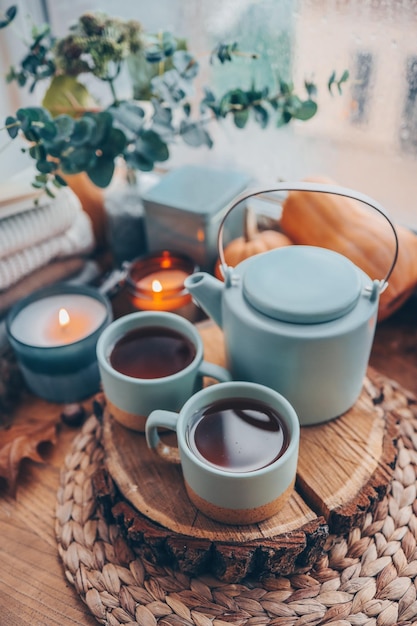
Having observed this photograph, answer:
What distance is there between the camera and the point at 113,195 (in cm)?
92

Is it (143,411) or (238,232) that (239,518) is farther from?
(238,232)

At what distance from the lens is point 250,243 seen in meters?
0.80

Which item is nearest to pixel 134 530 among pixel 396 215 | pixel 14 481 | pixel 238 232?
pixel 14 481

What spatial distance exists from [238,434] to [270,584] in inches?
5.9

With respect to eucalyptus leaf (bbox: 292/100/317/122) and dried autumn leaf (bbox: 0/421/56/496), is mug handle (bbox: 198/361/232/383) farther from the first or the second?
eucalyptus leaf (bbox: 292/100/317/122)

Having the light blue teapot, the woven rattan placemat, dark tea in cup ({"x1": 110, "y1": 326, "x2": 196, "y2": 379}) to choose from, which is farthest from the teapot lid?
the woven rattan placemat

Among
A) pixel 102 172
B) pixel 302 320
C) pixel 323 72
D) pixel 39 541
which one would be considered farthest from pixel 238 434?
pixel 323 72

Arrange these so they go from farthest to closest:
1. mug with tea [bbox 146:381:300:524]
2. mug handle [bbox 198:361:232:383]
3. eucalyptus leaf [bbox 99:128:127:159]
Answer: eucalyptus leaf [bbox 99:128:127:159] → mug handle [bbox 198:361:232:383] → mug with tea [bbox 146:381:300:524]

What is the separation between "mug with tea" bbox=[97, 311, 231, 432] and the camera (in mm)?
578

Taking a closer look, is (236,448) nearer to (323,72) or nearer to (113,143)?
(113,143)

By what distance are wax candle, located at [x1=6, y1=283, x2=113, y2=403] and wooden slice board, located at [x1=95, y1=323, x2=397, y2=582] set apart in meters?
0.12

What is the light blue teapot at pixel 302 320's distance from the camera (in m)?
0.53

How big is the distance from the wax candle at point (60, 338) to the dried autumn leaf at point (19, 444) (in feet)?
0.19

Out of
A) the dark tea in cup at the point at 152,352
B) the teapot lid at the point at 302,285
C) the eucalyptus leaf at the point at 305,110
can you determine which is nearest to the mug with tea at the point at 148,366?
the dark tea in cup at the point at 152,352
